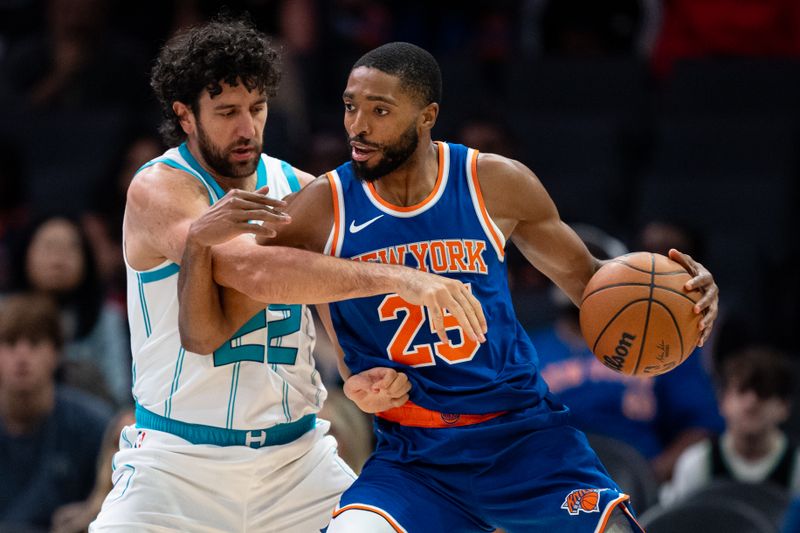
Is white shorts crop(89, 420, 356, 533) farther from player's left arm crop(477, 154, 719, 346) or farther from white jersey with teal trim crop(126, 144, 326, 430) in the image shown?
player's left arm crop(477, 154, 719, 346)

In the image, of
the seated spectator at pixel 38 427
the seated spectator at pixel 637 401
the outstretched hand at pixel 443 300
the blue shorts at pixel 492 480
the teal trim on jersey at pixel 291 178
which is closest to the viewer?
the outstretched hand at pixel 443 300

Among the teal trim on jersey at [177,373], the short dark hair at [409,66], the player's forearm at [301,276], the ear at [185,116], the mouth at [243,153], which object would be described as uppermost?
the short dark hair at [409,66]

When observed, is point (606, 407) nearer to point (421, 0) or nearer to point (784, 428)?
point (784, 428)

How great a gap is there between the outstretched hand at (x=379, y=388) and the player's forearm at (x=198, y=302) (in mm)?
507

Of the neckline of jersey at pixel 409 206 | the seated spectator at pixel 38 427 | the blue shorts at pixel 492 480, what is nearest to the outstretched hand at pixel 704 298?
the blue shorts at pixel 492 480

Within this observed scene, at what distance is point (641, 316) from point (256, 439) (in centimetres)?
145

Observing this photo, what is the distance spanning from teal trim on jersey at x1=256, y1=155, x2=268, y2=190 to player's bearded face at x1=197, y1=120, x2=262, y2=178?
13 cm

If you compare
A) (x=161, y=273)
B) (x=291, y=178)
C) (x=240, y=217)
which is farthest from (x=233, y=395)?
(x=291, y=178)

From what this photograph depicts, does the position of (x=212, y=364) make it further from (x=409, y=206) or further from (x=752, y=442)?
(x=752, y=442)

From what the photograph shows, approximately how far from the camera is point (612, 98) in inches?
400

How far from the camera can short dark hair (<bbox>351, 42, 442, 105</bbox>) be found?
4.45 m

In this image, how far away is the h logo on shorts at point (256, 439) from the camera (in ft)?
15.6

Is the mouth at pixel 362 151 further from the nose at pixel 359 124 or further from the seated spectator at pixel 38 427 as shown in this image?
the seated spectator at pixel 38 427

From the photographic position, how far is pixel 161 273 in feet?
15.6
